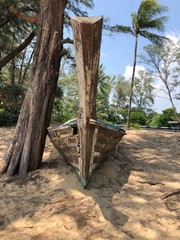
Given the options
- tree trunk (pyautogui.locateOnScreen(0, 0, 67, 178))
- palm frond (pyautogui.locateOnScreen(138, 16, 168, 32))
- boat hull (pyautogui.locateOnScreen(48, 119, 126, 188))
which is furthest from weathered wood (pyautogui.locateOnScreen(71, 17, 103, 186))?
palm frond (pyautogui.locateOnScreen(138, 16, 168, 32))

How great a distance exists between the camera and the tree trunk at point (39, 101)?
5473mm

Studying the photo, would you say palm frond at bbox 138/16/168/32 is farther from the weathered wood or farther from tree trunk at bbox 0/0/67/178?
the weathered wood

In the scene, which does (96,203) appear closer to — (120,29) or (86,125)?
(86,125)

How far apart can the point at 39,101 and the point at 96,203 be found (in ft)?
8.11

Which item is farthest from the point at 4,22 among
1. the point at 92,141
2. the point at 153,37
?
the point at 153,37

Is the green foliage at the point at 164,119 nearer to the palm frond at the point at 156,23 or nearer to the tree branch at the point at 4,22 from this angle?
the palm frond at the point at 156,23

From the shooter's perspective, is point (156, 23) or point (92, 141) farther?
point (156, 23)

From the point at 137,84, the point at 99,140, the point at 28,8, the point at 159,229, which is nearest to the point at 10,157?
the point at 99,140

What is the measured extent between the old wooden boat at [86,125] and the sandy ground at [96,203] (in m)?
0.39

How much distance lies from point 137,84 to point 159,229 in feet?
116

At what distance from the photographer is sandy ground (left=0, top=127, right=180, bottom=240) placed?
3492 mm

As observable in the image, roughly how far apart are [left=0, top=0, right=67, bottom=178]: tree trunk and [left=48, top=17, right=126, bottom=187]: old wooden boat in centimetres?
41

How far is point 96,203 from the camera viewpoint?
4.11 meters

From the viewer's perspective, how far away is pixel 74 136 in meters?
4.73
